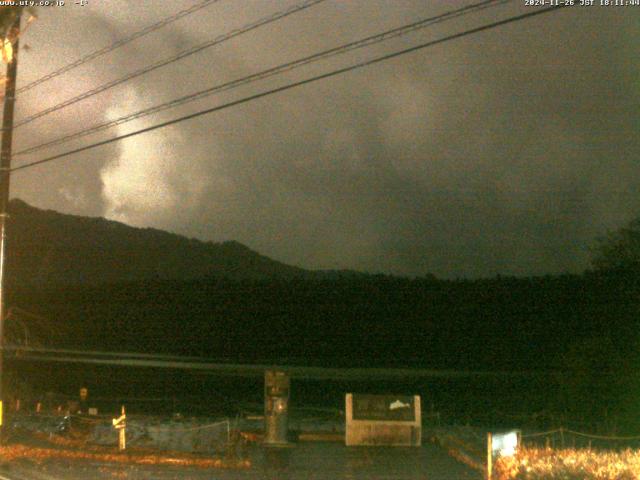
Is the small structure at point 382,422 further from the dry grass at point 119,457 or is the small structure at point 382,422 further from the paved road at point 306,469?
the dry grass at point 119,457

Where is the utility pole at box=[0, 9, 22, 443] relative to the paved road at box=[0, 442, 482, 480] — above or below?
above

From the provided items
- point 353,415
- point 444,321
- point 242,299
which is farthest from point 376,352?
point 353,415

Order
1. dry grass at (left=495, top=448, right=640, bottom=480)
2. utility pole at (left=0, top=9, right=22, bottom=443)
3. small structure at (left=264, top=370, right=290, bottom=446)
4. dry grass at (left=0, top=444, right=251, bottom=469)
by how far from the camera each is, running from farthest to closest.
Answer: small structure at (left=264, top=370, right=290, bottom=446) → utility pole at (left=0, top=9, right=22, bottom=443) → dry grass at (left=0, top=444, right=251, bottom=469) → dry grass at (left=495, top=448, right=640, bottom=480)

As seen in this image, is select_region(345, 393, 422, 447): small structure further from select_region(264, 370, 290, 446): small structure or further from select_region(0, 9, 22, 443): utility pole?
select_region(0, 9, 22, 443): utility pole

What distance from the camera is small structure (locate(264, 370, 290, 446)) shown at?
2425 centimetres

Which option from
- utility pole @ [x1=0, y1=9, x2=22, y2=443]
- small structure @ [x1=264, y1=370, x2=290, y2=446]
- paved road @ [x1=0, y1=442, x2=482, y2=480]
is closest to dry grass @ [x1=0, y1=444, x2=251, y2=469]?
paved road @ [x1=0, y1=442, x2=482, y2=480]

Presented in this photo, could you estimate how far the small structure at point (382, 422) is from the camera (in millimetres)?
25172

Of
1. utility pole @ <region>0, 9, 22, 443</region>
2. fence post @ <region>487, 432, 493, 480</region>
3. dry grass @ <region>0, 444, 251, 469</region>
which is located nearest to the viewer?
fence post @ <region>487, 432, 493, 480</region>

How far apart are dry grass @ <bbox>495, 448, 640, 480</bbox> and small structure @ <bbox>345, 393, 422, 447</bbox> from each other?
8.57m

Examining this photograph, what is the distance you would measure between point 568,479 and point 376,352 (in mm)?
66045

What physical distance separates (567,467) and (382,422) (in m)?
11.4

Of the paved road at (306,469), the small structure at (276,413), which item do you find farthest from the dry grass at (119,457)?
the small structure at (276,413)

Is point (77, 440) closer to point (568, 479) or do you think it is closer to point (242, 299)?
point (568, 479)

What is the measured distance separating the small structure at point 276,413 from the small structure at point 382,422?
2046 mm
